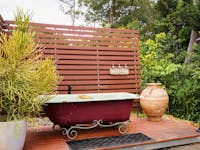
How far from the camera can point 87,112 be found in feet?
10.9

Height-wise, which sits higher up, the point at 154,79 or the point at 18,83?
the point at 18,83

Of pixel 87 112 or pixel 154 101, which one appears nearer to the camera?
pixel 87 112

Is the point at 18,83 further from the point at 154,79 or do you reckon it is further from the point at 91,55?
the point at 154,79

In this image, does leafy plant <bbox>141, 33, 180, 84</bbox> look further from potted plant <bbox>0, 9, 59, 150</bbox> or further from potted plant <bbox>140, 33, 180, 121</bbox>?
potted plant <bbox>0, 9, 59, 150</bbox>

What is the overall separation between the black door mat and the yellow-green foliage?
828mm

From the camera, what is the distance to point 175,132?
354 cm

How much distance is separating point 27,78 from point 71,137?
1.29 meters

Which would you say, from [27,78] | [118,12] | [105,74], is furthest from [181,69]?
[118,12]

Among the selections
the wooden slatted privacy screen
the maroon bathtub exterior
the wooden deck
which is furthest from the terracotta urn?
the maroon bathtub exterior

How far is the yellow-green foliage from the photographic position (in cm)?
252

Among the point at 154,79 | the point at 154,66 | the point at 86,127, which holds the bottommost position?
the point at 86,127

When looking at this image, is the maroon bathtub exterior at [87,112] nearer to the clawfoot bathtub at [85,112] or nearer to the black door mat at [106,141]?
the clawfoot bathtub at [85,112]

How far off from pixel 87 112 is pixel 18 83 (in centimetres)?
119

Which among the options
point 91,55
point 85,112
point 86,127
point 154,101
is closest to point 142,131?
point 154,101
